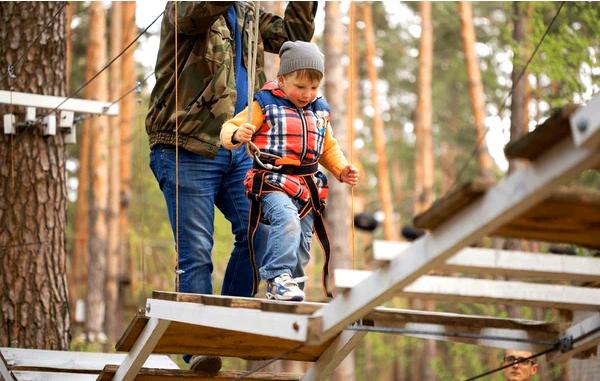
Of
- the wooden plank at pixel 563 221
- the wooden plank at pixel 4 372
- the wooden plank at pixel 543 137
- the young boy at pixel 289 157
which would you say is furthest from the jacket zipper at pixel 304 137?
the wooden plank at pixel 543 137

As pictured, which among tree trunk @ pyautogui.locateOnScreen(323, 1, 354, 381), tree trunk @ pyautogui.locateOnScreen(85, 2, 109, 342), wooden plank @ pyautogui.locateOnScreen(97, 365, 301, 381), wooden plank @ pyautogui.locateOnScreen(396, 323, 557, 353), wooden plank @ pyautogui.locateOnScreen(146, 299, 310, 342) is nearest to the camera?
wooden plank @ pyautogui.locateOnScreen(146, 299, 310, 342)

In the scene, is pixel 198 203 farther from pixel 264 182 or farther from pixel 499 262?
pixel 499 262

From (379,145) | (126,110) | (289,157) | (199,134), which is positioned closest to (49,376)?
(199,134)

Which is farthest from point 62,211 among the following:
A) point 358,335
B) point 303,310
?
point 303,310

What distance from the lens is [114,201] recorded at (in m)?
23.0

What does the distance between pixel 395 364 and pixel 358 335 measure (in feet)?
113

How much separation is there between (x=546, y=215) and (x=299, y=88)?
2021 mm

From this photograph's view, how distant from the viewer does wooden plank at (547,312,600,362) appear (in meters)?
4.57

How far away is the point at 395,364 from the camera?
3906 centimetres

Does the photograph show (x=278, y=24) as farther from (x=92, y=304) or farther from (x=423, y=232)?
(x=92, y=304)

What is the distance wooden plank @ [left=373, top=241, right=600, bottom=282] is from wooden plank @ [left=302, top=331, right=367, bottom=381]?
1.40 m

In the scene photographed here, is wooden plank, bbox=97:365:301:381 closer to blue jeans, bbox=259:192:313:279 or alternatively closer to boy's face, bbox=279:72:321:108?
blue jeans, bbox=259:192:313:279

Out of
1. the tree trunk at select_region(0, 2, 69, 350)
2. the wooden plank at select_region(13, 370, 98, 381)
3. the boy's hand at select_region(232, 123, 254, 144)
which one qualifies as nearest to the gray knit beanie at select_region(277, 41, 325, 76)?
the boy's hand at select_region(232, 123, 254, 144)

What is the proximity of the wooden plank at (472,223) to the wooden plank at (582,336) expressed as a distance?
3.50 ft
